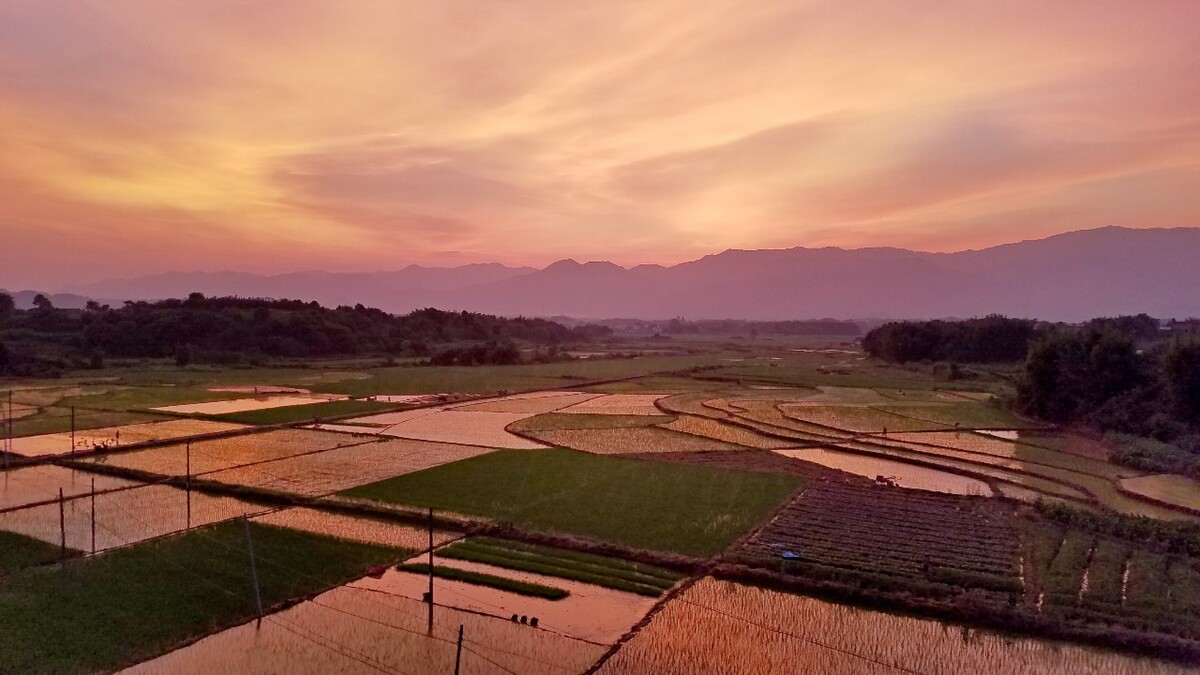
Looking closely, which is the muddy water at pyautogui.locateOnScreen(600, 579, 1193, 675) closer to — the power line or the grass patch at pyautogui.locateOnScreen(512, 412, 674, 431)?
the power line

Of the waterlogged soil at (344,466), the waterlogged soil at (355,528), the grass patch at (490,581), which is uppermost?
the waterlogged soil at (344,466)

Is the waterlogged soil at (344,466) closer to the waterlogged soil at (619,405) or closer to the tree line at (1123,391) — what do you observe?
the waterlogged soil at (619,405)

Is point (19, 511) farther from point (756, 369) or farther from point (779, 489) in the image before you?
point (756, 369)

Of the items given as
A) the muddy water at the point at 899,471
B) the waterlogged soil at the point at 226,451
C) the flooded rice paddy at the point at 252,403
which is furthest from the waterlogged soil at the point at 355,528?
the flooded rice paddy at the point at 252,403

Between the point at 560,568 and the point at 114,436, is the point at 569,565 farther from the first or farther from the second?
the point at 114,436

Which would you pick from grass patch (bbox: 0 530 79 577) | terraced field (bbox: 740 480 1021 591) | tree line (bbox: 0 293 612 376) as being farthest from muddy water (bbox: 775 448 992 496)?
tree line (bbox: 0 293 612 376)

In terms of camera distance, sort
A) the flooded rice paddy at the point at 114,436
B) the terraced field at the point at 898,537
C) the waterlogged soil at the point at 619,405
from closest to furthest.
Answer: the terraced field at the point at 898,537
the flooded rice paddy at the point at 114,436
the waterlogged soil at the point at 619,405

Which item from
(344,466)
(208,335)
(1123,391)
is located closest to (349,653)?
(344,466)
